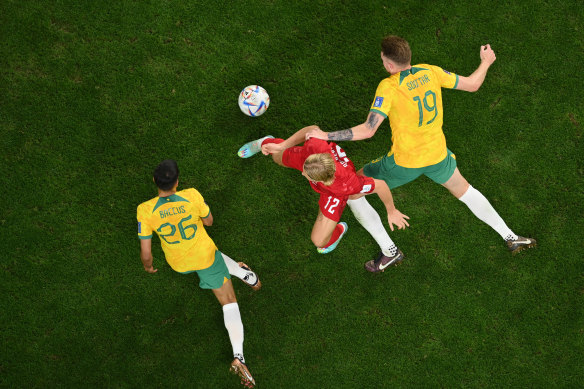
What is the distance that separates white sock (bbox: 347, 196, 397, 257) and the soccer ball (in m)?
1.72

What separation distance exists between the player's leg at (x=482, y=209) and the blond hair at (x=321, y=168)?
1607mm

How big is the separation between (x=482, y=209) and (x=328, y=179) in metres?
2.34

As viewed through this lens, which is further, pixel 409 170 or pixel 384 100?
pixel 409 170

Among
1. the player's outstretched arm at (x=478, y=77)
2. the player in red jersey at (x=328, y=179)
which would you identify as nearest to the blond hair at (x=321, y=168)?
the player in red jersey at (x=328, y=179)

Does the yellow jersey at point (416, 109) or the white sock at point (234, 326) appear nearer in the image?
the yellow jersey at point (416, 109)

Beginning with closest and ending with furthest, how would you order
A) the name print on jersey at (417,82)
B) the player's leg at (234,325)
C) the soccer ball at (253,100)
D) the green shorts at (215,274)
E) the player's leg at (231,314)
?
the name print on jersey at (417,82)
the green shorts at (215,274)
the player's leg at (231,314)
the player's leg at (234,325)
the soccer ball at (253,100)

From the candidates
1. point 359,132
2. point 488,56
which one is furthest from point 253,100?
point 488,56

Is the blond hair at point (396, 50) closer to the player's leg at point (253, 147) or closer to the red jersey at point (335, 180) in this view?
the red jersey at point (335, 180)

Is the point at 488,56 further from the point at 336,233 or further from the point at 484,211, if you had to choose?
the point at 336,233

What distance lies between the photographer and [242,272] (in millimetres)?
5922

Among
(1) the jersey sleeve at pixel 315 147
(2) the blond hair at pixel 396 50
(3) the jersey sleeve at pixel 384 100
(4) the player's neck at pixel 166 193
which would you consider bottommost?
(4) the player's neck at pixel 166 193

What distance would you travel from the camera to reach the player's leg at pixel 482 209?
5.63 m

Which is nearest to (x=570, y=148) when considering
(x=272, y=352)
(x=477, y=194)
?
(x=477, y=194)

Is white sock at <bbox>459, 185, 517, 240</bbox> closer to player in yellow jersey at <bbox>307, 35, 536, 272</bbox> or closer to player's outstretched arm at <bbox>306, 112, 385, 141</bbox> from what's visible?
player in yellow jersey at <bbox>307, 35, 536, 272</bbox>
